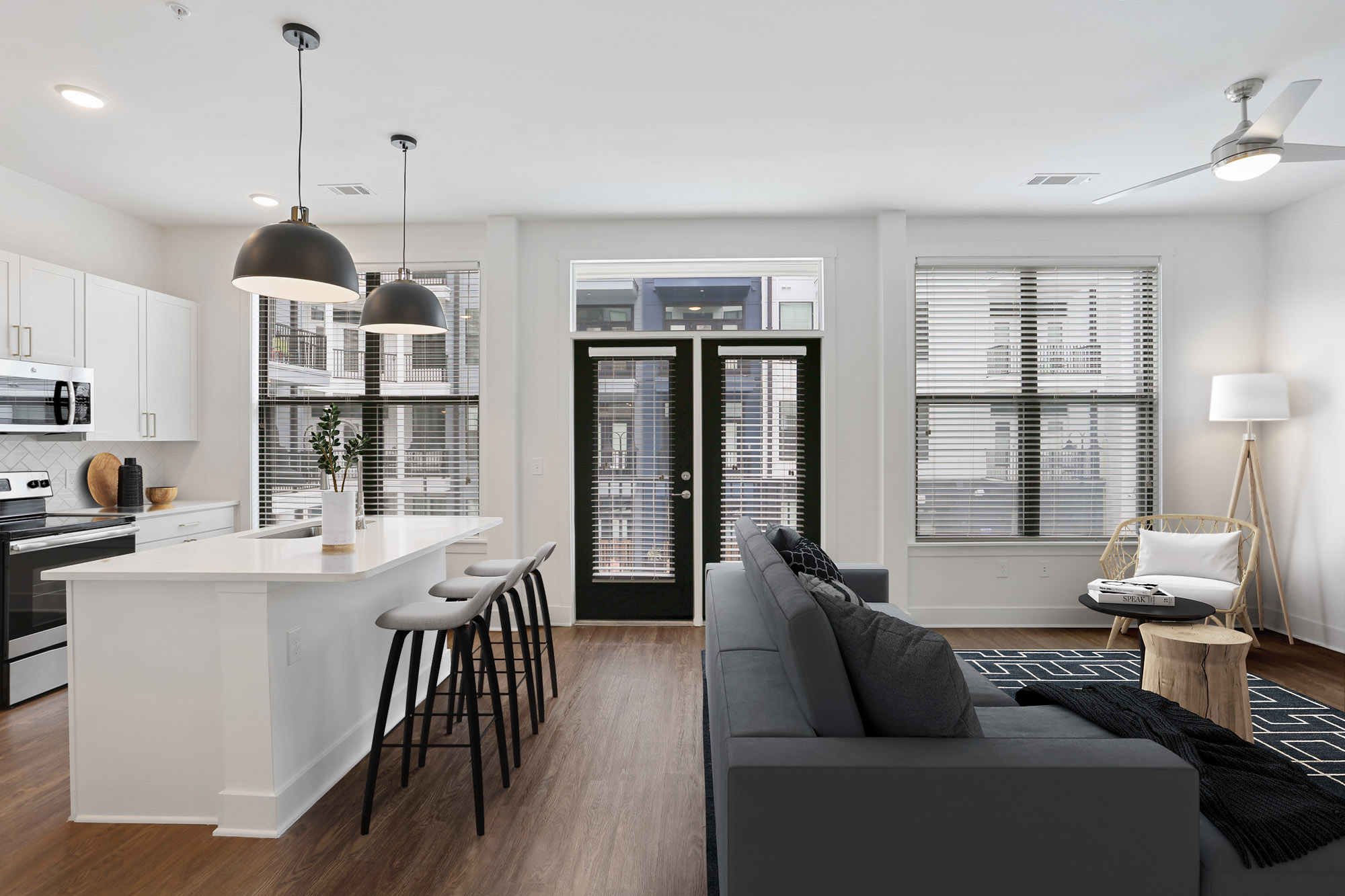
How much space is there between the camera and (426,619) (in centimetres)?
248

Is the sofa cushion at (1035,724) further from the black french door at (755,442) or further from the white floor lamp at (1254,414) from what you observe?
the white floor lamp at (1254,414)

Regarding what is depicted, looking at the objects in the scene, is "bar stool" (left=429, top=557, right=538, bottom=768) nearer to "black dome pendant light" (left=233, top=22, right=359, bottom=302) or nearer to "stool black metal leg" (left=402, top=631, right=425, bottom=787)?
"stool black metal leg" (left=402, top=631, right=425, bottom=787)

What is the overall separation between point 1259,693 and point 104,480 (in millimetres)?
6799

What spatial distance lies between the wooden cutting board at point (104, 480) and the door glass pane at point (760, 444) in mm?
4027

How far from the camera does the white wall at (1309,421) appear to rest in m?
4.36

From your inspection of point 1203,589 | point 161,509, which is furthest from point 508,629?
point 1203,589

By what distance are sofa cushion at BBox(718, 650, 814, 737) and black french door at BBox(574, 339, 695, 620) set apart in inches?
115

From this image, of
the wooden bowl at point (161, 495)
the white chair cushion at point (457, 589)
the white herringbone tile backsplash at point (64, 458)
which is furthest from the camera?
the wooden bowl at point (161, 495)

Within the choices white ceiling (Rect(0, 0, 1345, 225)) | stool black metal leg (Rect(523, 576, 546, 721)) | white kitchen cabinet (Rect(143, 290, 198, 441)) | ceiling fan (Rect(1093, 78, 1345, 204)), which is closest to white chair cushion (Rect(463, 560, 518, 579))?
stool black metal leg (Rect(523, 576, 546, 721))

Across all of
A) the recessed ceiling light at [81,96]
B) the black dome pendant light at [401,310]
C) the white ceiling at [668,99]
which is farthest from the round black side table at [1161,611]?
the recessed ceiling light at [81,96]

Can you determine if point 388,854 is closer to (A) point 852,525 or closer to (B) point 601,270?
(A) point 852,525

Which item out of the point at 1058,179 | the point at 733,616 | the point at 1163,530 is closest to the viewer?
the point at 733,616

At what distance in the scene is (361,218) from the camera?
504cm

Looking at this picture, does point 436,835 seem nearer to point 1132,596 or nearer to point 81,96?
point 1132,596
